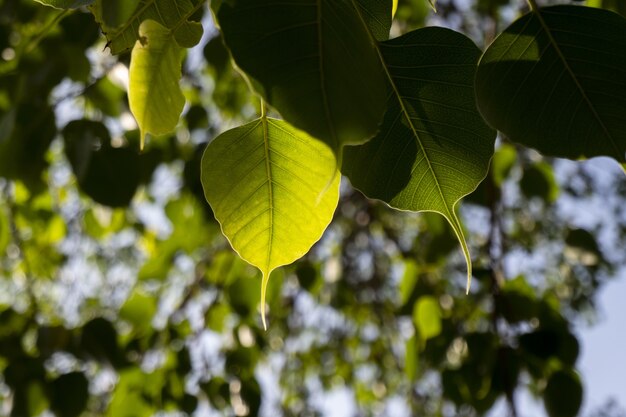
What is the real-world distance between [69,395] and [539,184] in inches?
39.6

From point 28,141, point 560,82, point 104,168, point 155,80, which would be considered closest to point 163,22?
point 155,80

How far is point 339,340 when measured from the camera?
9.95ft

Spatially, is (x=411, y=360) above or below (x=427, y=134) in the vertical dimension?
below

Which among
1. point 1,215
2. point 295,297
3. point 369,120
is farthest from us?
point 295,297

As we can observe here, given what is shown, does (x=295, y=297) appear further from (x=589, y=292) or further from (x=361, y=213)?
(x=589, y=292)

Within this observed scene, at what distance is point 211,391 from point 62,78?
2.31 ft

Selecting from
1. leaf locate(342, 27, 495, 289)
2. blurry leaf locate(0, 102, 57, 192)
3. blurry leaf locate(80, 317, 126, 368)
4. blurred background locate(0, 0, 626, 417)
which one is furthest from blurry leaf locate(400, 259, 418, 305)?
leaf locate(342, 27, 495, 289)

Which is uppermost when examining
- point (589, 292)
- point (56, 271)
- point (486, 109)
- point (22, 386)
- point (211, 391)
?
point (486, 109)

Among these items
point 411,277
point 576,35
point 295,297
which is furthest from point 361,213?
point 576,35

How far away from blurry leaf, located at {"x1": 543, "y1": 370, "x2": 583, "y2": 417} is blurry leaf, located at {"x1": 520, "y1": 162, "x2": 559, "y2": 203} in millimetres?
443

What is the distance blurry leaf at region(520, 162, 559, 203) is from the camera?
5.14 ft

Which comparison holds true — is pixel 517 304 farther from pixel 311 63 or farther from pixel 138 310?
pixel 311 63

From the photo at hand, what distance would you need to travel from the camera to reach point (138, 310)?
5.09 ft

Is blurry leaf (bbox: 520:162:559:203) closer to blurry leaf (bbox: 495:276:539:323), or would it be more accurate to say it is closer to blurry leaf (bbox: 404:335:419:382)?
blurry leaf (bbox: 495:276:539:323)
